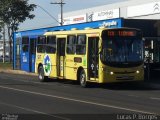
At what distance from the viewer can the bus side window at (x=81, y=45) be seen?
25.9 meters

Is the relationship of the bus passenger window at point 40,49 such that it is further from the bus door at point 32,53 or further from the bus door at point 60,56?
the bus door at point 32,53

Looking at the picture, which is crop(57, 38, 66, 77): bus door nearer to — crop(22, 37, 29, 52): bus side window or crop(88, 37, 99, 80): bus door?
crop(88, 37, 99, 80): bus door

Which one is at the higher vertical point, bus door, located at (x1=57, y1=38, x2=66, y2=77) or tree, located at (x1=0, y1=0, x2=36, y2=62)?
tree, located at (x1=0, y1=0, x2=36, y2=62)

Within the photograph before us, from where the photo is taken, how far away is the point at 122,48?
25031 mm

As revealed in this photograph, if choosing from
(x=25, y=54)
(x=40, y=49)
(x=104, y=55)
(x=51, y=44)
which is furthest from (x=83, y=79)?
(x=25, y=54)

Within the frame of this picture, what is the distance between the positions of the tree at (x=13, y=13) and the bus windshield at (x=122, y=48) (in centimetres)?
3427

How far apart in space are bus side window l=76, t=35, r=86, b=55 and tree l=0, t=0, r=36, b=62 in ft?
107

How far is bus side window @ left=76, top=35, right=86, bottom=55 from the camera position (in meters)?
25.9

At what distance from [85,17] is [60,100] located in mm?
59532

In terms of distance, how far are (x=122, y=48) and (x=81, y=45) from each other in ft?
7.23

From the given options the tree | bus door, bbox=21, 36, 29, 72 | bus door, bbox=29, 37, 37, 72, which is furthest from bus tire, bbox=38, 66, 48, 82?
the tree

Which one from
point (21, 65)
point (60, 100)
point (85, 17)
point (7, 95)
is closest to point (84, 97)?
point (60, 100)

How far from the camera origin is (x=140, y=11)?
2514 inches


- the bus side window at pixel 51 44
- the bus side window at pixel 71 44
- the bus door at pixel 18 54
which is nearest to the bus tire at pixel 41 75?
the bus side window at pixel 51 44
